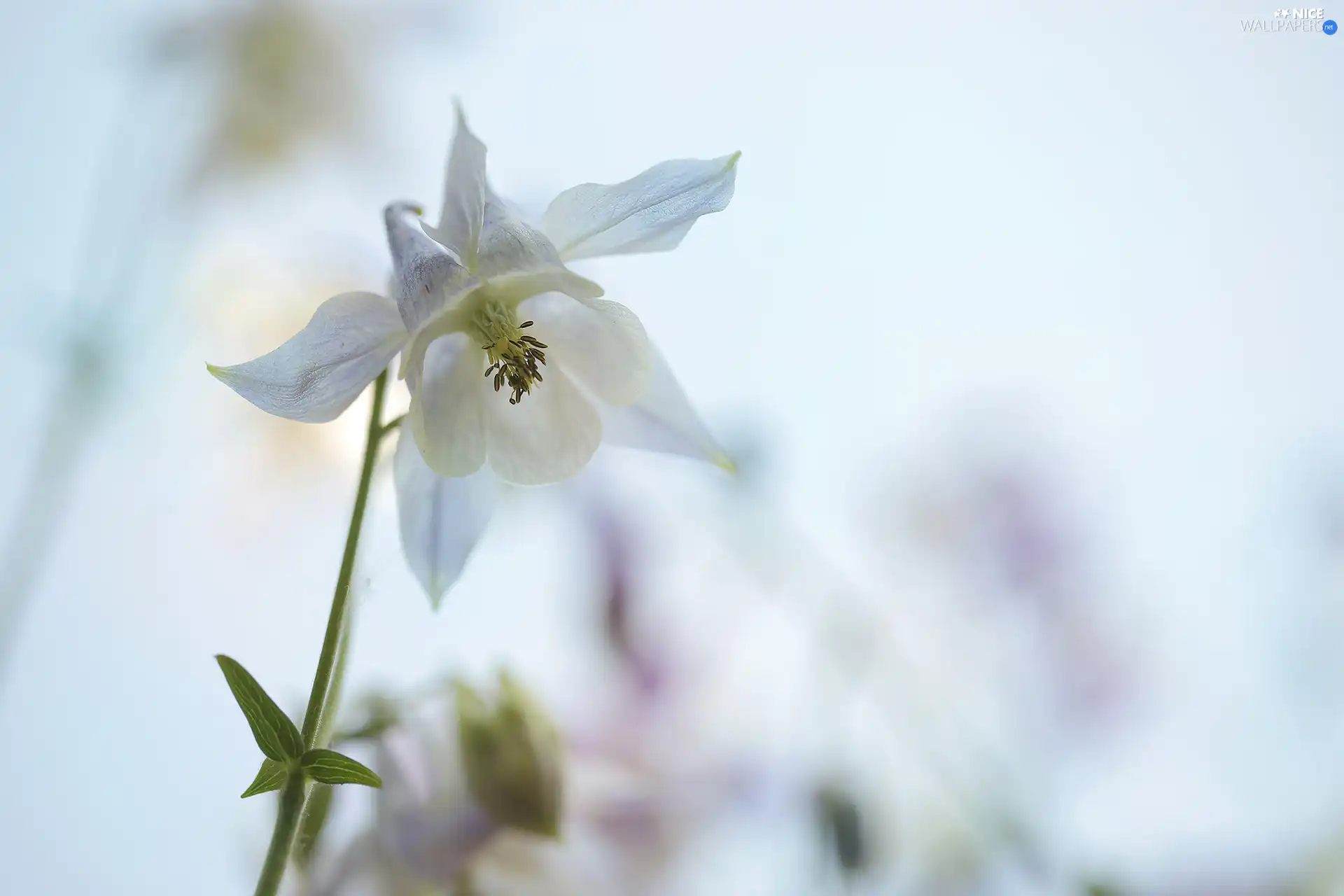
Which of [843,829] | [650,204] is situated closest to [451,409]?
[650,204]

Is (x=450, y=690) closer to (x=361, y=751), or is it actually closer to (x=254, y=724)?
(x=361, y=751)

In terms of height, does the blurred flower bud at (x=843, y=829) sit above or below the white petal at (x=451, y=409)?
below

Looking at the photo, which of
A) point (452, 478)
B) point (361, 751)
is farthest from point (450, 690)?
point (452, 478)

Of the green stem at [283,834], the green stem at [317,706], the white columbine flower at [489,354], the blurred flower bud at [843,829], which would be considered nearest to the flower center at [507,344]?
the white columbine flower at [489,354]

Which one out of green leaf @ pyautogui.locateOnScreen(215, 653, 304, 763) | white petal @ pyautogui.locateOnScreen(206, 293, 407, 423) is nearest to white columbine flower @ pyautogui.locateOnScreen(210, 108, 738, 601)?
white petal @ pyautogui.locateOnScreen(206, 293, 407, 423)

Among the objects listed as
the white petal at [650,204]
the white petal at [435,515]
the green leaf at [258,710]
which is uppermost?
the white petal at [650,204]

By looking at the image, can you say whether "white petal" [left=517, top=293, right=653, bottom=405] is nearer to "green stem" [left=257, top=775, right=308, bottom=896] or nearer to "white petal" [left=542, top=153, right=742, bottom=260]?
"white petal" [left=542, top=153, right=742, bottom=260]

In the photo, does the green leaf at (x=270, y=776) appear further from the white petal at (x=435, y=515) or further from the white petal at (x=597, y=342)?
the white petal at (x=597, y=342)
